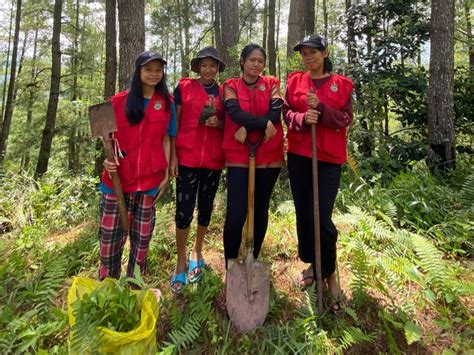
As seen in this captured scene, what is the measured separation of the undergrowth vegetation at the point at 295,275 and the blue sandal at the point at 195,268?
133 mm

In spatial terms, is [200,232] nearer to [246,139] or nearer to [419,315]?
[246,139]

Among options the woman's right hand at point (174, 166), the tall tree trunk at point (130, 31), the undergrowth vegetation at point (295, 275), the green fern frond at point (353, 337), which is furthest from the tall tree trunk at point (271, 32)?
the green fern frond at point (353, 337)

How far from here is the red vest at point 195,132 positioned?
120 inches

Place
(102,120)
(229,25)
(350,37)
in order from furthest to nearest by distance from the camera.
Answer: (350,37) < (229,25) < (102,120)

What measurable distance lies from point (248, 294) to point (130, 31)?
166 inches

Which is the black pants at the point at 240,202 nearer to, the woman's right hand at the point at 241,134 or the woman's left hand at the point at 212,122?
the woman's right hand at the point at 241,134

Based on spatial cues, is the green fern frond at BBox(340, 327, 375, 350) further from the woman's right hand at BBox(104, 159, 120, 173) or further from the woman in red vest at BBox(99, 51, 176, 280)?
the woman's right hand at BBox(104, 159, 120, 173)

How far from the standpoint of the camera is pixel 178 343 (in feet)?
8.08

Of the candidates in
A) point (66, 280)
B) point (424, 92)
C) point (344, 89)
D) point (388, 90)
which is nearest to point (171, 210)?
point (66, 280)

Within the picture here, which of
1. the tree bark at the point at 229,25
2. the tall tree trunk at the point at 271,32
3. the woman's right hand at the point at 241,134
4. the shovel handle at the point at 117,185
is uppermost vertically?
the tall tree trunk at the point at 271,32

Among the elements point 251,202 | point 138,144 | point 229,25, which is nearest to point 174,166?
point 138,144

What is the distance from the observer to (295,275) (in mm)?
3557

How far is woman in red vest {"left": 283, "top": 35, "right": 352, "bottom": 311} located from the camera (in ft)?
9.01

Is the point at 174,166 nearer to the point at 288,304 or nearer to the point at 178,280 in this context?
the point at 178,280
